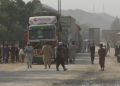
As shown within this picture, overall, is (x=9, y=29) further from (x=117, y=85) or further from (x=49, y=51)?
(x=117, y=85)

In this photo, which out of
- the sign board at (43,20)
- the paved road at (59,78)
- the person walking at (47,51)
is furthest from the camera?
the sign board at (43,20)

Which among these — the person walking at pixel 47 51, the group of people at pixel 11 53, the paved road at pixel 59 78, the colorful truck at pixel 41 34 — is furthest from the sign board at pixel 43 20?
the paved road at pixel 59 78

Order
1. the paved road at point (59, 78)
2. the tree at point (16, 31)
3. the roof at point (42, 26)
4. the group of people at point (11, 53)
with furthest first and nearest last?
the tree at point (16, 31) → the group of people at point (11, 53) → the roof at point (42, 26) → the paved road at point (59, 78)

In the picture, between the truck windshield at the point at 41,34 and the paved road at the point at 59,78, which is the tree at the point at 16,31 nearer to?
the truck windshield at the point at 41,34

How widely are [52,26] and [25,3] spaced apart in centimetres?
6571

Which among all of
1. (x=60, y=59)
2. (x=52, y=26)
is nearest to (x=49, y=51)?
(x=60, y=59)

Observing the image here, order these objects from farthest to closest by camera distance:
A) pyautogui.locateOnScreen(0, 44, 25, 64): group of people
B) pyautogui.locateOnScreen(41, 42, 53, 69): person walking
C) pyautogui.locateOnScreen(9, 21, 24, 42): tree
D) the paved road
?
pyautogui.locateOnScreen(9, 21, 24, 42): tree
pyautogui.locateOnScreen(0, 44, 25, 64): group of people
pyautogui.locateOnScreen(41, 42, 53, 69): person walking
the paved road

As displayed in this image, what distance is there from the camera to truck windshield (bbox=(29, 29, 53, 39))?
30562mm

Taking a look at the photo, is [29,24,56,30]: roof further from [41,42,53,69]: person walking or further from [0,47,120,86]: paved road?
[0,47,120,86]: paved road

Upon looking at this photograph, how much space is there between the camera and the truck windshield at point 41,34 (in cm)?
3056

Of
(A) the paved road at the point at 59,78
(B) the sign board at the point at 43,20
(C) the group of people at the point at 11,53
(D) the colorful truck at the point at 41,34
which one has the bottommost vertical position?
(A) the paved road at the point at 59,78

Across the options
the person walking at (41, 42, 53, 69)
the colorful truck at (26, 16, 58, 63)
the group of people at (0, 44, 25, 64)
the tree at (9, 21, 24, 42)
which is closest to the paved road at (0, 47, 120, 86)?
the person walking at (41, 42, 53, 69)

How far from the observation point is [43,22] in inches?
1239

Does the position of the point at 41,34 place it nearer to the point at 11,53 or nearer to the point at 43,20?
the point at 43,20
